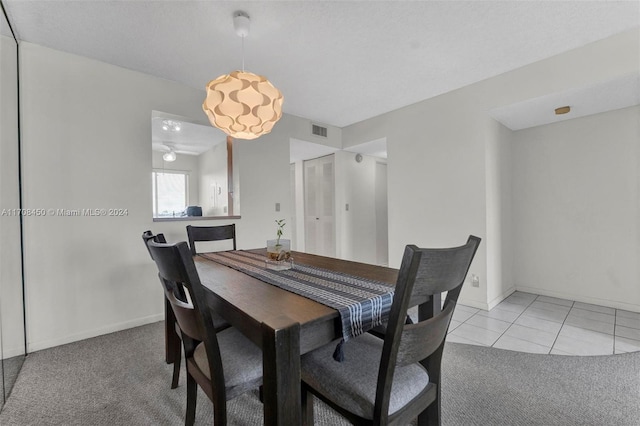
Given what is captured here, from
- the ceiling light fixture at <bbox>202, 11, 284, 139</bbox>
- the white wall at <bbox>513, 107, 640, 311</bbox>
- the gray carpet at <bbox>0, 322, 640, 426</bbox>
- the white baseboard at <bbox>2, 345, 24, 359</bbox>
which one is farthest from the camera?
the white wall at <bbox>513, 107, 640, 311</bbox>

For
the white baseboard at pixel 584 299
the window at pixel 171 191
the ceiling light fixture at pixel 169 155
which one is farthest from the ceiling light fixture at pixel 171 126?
the white baseboard at pixel 584 299

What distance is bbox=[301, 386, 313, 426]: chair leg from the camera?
3.62ft

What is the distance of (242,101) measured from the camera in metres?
1.65

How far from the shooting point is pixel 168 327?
1.72 meters

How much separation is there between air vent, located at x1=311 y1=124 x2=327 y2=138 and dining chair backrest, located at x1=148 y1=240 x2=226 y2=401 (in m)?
3.24

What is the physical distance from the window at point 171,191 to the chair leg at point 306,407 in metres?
4.22

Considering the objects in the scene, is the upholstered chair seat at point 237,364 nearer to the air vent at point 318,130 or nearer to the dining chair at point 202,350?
the dining chair at point 202,350

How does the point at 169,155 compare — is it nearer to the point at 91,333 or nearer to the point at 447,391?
the point at 91,333

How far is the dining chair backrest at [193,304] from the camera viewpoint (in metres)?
0.89

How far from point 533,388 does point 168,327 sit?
218 cm

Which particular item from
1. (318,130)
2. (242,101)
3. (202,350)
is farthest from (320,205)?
(202,350)

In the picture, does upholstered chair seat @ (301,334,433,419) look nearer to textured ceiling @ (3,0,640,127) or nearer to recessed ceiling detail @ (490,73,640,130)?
textured ceiling @ (3,0,640,127)

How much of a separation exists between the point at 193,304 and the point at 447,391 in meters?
1.49

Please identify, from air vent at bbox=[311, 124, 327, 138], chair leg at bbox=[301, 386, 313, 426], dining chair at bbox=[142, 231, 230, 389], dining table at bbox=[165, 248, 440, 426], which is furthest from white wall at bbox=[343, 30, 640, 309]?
dining chair at bbox=[142, 231, 230, 389]
